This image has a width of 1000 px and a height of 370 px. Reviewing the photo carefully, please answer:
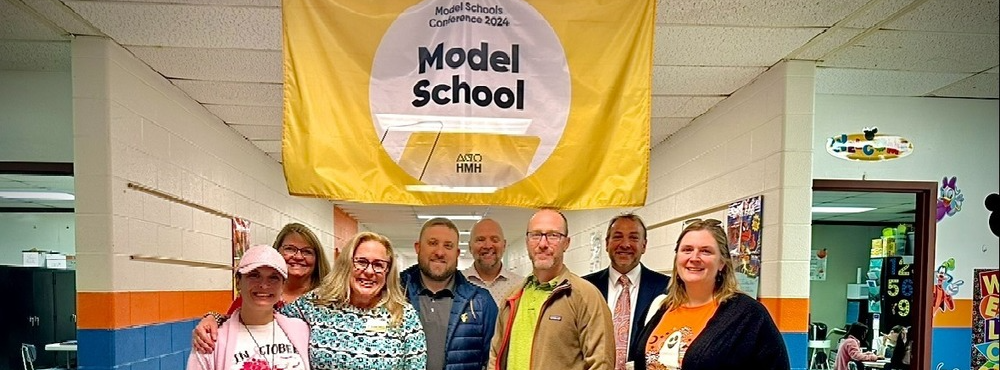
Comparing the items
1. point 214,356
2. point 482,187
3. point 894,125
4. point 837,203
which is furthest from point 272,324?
point 837,203

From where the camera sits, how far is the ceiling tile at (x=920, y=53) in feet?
10.7

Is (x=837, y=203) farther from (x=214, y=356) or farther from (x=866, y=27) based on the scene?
(x=214, y=356)

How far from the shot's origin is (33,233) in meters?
9.20

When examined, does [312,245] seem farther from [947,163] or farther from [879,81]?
[947,163]

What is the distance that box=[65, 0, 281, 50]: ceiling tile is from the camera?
292 centimetres

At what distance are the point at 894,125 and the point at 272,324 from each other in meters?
4.13

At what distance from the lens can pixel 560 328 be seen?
2605 mm

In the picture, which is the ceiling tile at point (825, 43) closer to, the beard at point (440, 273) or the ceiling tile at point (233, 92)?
the beard at point (440, 273)

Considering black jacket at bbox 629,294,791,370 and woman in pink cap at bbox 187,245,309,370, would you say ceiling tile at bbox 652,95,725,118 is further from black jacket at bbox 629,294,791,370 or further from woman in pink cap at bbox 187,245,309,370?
woman in pink cap at bbox 187,245,309,370

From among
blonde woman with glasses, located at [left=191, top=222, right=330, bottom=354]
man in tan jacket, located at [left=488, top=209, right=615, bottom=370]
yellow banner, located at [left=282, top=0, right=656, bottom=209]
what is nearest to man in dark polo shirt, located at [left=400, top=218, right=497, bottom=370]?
man in tan jacket, located at [left=488, top=209, right=615, bottom=370]

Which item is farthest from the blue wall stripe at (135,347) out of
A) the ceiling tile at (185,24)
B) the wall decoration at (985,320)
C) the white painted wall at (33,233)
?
the white painted wall at (33,233)

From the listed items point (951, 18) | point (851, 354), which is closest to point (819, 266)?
point (851, 354)

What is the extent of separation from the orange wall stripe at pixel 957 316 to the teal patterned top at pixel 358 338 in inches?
147

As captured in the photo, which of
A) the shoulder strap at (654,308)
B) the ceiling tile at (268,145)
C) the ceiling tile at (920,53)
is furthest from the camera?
the ceiling tile at (268,145)
